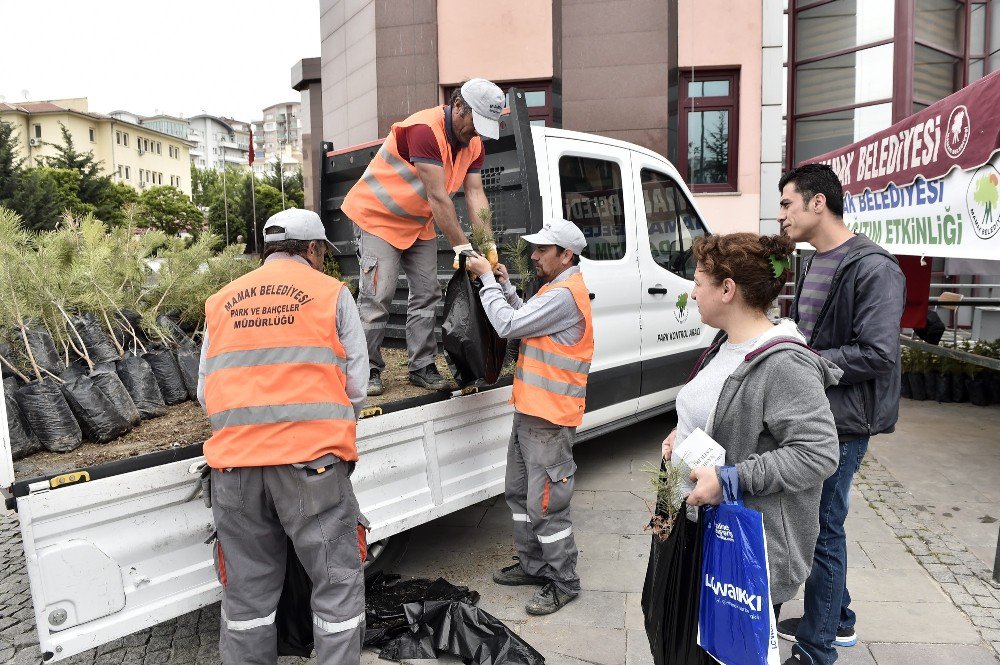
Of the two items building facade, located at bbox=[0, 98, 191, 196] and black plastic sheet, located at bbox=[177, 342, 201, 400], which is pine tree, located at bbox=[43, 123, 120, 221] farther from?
black plastic sheet, located at bbox=[177, 342, 201, 400]

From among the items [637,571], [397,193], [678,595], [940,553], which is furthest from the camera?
[940,553]

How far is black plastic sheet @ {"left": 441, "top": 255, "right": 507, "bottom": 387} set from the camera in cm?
332

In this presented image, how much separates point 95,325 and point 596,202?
282 cm

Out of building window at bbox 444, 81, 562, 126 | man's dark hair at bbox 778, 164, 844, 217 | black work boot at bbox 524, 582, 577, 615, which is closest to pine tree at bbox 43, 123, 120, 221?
building window at bbox 444, 81, 562, 126

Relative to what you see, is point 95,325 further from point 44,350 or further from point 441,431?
point 441,431

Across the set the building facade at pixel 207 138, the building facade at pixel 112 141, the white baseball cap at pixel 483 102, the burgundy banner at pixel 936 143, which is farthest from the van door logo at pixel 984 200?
the building facade at pixel 207 138

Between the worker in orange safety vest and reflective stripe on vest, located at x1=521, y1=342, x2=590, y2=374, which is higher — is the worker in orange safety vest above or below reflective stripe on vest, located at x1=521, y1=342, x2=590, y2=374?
above

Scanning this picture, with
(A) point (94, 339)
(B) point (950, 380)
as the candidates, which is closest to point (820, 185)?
(A) point (94, 339)

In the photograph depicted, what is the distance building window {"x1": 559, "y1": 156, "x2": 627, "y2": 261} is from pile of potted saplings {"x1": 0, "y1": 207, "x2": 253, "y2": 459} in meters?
1.94

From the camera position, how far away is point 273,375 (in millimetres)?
2334

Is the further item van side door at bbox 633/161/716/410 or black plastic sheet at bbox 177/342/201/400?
van side door at bbox 633/161/716/410

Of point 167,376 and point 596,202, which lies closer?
point 167,376

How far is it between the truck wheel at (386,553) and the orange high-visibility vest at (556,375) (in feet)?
3.00

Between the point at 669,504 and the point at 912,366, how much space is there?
7327 millimetres
